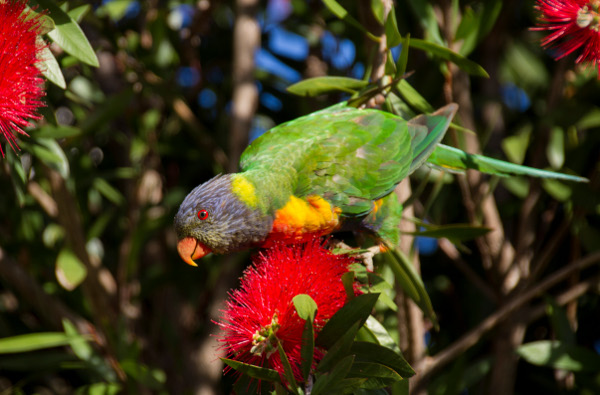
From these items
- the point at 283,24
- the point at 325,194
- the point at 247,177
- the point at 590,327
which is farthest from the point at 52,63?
the point at 590,327

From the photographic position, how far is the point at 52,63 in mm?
1257

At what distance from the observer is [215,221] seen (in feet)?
4.69

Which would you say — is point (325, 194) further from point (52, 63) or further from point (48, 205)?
point (48, 205)

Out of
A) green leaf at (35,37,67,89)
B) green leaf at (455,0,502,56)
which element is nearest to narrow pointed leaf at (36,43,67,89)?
green leaf at (35,37,67,89)

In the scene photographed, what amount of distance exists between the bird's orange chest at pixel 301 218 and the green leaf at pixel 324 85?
Answer: 266 mm

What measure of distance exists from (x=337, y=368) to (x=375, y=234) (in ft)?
2.08

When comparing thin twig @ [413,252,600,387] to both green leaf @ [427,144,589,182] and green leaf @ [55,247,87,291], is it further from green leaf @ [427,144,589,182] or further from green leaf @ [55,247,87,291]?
green leaf @ [55,247,87,291]

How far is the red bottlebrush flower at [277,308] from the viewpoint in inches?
45.7

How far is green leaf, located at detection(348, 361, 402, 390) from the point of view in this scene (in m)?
1.04

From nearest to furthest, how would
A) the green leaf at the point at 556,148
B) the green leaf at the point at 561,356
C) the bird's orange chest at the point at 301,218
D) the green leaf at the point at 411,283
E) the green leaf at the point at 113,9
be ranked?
the green leaf at the point at 411,283, the bird's orange chest at the point at 301,218, the green leaf at the point at 561,356, the green leaf at the point at 556,148, the green leaf at the point at 113,9

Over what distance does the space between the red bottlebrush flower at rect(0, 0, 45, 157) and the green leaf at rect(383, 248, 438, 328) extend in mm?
879

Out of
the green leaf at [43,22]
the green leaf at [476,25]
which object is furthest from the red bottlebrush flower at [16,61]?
the green leaf at [476,25]

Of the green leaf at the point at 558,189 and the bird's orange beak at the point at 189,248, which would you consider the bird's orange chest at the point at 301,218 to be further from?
the green leaf at the point at 558,189

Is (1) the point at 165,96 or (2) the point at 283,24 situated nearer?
(1) the point at 165,96
